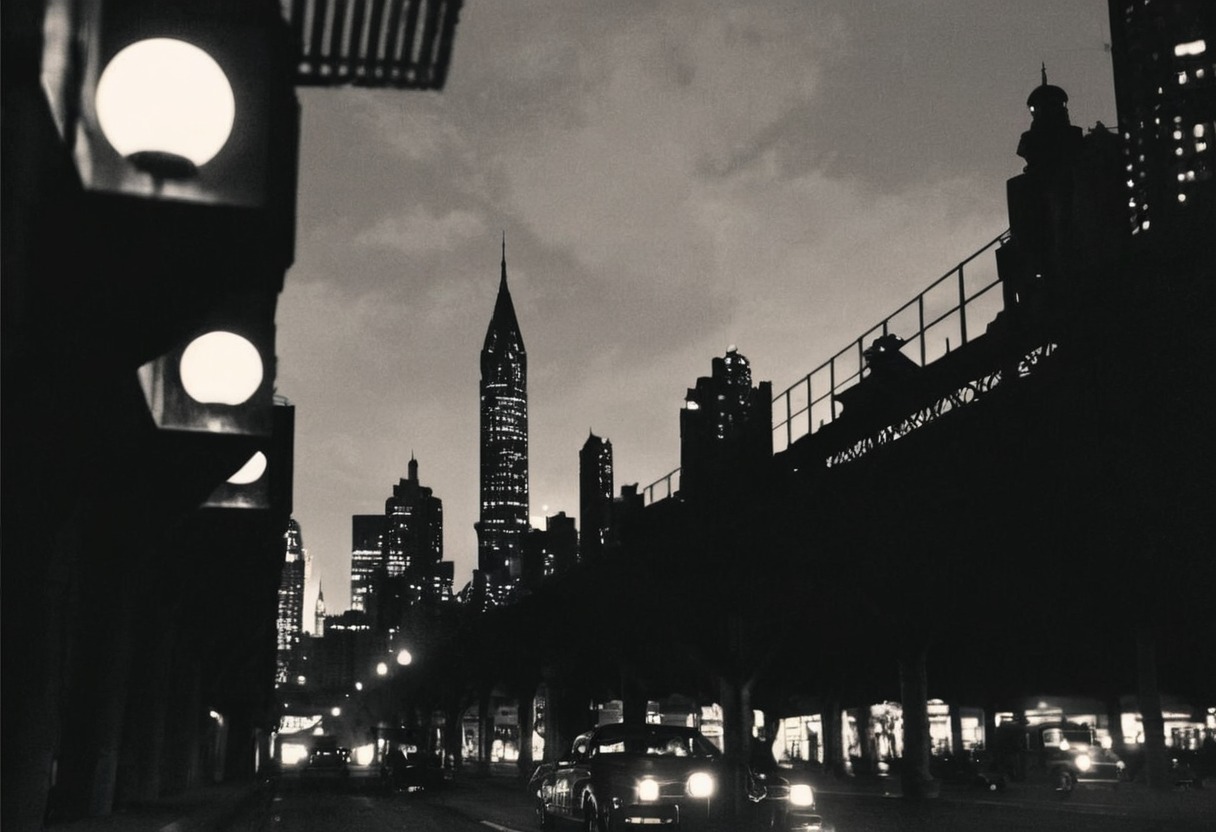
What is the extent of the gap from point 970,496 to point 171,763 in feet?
65.5

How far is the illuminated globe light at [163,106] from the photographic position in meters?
2.93

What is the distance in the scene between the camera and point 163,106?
2.93 meters

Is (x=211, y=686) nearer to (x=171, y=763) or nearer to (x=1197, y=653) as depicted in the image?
(x=171, y=763)

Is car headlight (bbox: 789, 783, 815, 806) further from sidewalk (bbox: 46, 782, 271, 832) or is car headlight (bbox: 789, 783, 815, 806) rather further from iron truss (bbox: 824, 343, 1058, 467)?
iron truss (bbox: 824, 343, 1058, 467)

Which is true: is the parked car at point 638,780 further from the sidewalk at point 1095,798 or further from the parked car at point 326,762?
the parked car at point 326,762

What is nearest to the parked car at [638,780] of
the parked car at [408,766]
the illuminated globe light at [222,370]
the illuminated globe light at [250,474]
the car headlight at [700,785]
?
the car headlight at [700,785]

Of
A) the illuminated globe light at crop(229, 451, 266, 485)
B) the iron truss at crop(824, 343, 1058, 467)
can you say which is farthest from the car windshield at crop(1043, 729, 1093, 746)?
the illuminated globe light at crop(229, 451, 266, 485)

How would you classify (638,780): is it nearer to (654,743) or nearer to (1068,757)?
(654,743)

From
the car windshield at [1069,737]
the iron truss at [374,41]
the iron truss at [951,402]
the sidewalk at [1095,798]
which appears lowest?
the sidewalk at [1095,798]

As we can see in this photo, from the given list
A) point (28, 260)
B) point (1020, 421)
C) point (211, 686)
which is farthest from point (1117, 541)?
point (28, 260)

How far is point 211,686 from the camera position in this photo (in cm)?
4162

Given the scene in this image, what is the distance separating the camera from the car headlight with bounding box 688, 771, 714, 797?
Result: 16.9 metres

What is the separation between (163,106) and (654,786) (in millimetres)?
14817

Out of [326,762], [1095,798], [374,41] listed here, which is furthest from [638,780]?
[326,762]
